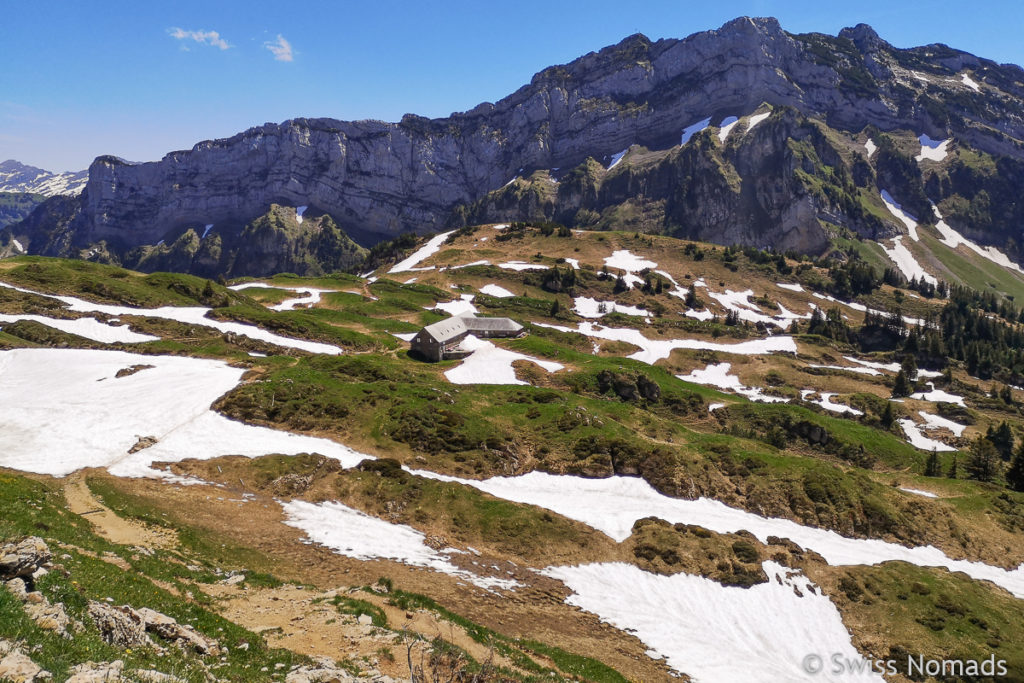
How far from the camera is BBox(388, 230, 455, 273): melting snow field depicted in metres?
132

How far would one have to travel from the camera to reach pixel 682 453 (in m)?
39.2

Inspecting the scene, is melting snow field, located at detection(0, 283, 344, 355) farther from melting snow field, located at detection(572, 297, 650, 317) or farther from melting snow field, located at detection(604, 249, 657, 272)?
melting snow field, located at detection(604, 249, 657, 272)

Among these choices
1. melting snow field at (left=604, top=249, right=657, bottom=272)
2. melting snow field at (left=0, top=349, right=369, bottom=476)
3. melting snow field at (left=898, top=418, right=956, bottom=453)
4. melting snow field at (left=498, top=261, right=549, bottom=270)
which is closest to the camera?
melting snow field at (left=0, top=349, right=369, bottom=476)

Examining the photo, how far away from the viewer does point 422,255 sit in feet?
465

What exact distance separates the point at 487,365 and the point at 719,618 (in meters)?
42.2

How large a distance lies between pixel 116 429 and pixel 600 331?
265ft

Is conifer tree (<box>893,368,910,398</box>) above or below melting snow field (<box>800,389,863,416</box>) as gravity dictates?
above

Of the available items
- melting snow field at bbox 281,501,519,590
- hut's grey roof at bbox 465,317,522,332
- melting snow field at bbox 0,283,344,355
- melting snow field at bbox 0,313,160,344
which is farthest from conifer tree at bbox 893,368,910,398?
melting snow field at bbox 0,313,160,344

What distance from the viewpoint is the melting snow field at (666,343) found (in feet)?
311

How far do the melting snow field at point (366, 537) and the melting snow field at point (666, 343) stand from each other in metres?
68.6

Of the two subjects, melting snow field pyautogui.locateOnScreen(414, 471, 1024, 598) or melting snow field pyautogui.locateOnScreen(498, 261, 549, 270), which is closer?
melting snow field pyautogui.locateOnScreen(414, 471, 1024, 598)

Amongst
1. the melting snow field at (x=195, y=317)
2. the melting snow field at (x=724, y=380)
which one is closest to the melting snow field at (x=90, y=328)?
the melting snow field at (x=195, y=317)

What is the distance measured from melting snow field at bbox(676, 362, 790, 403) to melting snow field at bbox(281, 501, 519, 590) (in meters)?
62.3

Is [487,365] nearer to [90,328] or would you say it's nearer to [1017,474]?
[90,328]
